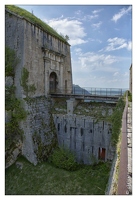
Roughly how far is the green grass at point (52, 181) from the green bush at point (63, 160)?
0.59 m

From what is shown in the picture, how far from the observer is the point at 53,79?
1584 cm

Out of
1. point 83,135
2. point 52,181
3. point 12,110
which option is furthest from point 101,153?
point 12,110

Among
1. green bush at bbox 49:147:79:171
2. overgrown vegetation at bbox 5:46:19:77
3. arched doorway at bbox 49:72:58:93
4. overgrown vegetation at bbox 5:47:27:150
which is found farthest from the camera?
arched doorway at bbox 49:72:58:93

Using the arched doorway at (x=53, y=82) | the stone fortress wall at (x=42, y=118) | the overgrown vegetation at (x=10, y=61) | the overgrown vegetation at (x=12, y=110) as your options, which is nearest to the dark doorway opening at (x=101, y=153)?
the stone fortress wall at (x=42, y=118)

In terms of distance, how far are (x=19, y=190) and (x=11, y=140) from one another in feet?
11.6

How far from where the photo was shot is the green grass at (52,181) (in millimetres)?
7668

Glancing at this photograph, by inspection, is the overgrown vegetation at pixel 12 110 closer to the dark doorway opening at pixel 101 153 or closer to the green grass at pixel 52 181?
the green grass at pixel 52 181

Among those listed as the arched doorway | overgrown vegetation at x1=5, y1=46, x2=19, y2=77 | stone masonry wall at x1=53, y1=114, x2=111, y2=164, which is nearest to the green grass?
stone masonry wall at x1=53, y1=114, x2=111, y2=164

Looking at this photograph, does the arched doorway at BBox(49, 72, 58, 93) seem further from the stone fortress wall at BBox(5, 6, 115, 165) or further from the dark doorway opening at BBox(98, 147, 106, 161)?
the dark doorway opening at BBox(98, 147, 106, 161)

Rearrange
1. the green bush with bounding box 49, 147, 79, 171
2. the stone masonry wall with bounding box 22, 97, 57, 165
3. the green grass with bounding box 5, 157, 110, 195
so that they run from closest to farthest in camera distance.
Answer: the green grass with bounding box 5, 157, 110, 195 < the green bush with bounding box 49, 147, 79, 171 < the stone masonry wall with bounding box 22, 97, 57, 165

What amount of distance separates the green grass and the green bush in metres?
0.59

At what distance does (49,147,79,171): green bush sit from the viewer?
33.1ft

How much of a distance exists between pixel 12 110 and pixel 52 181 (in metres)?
5.89

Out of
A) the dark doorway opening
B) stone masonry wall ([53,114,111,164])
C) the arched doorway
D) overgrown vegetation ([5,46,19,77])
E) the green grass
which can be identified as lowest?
the green grass
